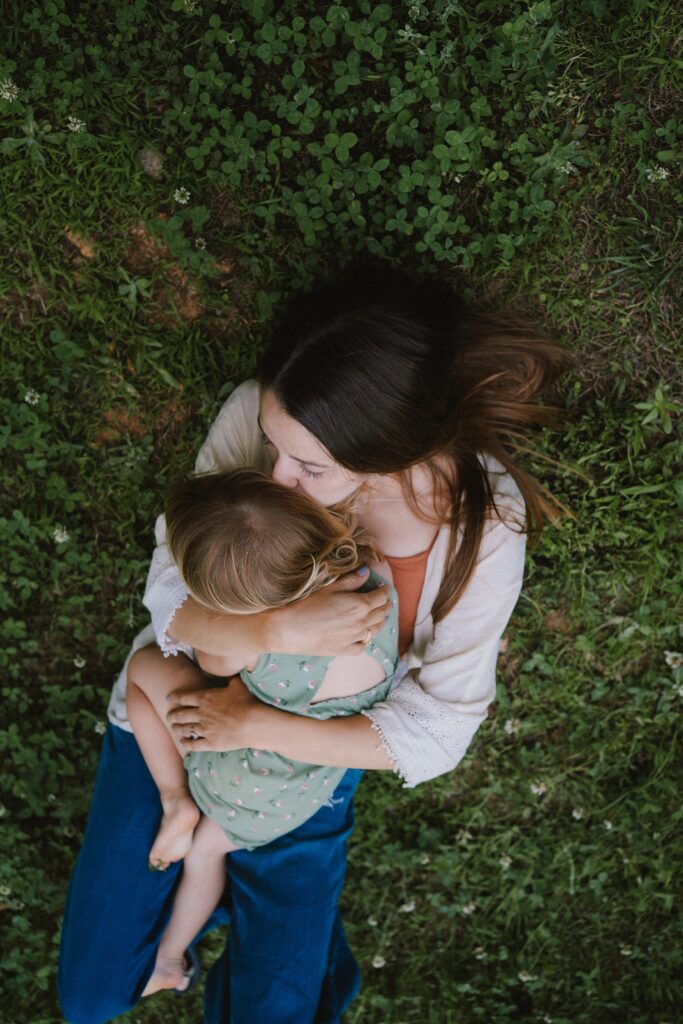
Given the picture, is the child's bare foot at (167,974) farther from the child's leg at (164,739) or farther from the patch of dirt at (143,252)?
the patch of dirt at (143,252)

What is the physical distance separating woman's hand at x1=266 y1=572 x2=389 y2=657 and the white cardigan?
370mm

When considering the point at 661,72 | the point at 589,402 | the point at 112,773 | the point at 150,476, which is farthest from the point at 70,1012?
the point at 661,72

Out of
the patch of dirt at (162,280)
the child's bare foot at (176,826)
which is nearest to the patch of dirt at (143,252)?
the patch of dirt at (162,280)

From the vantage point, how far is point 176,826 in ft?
9.58

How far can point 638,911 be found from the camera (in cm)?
356

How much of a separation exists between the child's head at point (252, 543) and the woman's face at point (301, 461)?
47 mm

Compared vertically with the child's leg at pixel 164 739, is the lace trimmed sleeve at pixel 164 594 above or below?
above

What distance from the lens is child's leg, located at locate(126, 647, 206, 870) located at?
2.93 meters

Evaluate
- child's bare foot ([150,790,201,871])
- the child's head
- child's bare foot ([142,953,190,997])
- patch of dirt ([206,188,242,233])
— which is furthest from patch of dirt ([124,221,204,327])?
child's bare foot ([142,953,190,997])

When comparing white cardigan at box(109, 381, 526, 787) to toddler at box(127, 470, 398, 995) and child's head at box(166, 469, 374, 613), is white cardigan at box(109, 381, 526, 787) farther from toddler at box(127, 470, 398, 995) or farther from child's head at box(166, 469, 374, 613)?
child's head at box(166, 469, 374, 613)

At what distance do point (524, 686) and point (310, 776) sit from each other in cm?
118

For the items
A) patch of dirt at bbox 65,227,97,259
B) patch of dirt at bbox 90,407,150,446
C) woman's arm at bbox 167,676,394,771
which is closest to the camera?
woman's arm at bbox 167,676,394,771

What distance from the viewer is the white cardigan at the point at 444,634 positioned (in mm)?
2732

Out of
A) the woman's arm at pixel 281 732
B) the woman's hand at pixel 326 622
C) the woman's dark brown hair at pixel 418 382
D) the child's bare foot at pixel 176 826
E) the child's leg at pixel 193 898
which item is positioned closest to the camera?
the woman's dark brown hair at pixel 418 382
